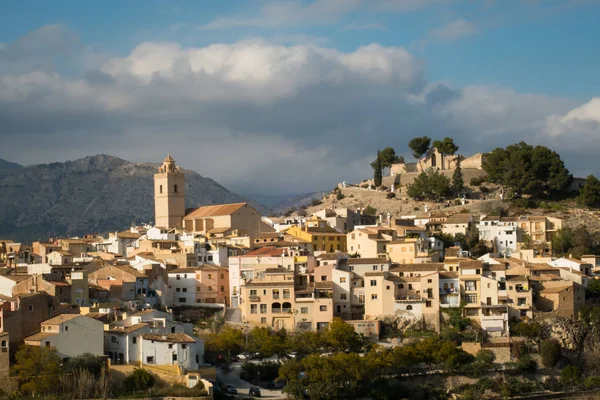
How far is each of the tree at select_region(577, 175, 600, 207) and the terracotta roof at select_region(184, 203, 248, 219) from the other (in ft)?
71.3

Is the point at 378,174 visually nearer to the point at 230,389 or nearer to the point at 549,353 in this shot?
the point at 549,353

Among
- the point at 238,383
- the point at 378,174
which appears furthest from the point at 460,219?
the point at 238,383

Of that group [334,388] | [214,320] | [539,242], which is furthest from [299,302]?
[539,242]

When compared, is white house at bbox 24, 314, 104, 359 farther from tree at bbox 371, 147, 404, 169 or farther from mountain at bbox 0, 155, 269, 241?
mountain at bbox 0, 155, 269, 241

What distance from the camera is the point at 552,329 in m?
48.9

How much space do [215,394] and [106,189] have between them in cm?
12010

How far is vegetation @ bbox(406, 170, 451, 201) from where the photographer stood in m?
76.6

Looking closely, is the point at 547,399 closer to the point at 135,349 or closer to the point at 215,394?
the point at 215,394

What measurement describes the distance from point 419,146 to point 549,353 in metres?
43.3

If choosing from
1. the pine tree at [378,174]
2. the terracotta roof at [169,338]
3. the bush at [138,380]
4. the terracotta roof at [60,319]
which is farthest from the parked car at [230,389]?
the pine tree at [378,174]

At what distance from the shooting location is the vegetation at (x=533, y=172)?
73.9m

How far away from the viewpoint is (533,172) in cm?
7381

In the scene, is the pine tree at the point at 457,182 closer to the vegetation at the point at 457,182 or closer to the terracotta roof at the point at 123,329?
the vegetation at the point at 457,182

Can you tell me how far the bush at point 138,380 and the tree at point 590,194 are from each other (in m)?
40.6
